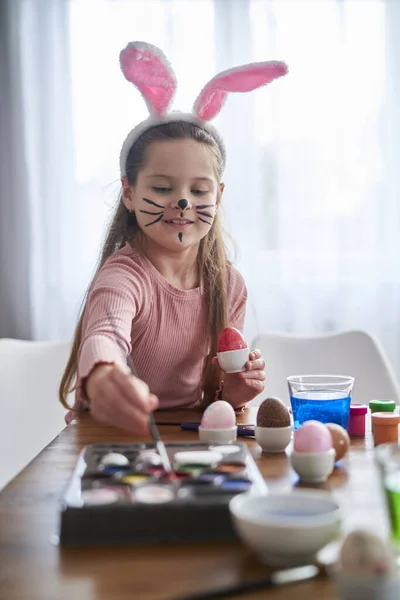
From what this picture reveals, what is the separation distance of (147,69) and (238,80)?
191 mm

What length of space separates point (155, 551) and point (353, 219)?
7.90ft

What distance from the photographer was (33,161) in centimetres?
294

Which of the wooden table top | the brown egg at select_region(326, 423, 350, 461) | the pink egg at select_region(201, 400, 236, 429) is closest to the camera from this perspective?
the wooden table top

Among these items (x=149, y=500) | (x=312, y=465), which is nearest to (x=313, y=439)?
(x=312, y=465)

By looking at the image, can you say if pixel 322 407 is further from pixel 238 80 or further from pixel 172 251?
pixel 238 80

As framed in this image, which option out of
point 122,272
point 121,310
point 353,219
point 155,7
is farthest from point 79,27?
point 121,310

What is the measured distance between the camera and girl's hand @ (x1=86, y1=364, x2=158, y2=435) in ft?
2.64

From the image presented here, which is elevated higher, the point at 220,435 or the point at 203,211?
the point at 203,211

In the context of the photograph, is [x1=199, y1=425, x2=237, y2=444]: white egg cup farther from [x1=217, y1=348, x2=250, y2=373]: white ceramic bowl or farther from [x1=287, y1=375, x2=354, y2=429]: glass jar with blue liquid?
[x1=217, y1=348, x2=250, y2=373]: white ceramic bowl

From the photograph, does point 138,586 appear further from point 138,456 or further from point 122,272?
point 122,272

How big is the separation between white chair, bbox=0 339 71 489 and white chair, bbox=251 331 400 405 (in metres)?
0.60

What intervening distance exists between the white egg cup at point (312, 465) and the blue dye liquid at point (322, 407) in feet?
0.91

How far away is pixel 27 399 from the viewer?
2.17 metres

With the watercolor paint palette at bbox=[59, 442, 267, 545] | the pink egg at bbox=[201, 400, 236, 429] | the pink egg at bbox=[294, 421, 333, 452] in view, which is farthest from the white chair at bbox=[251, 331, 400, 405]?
the watercolor paint palette at bbox=[59, 442, 267, 545]
